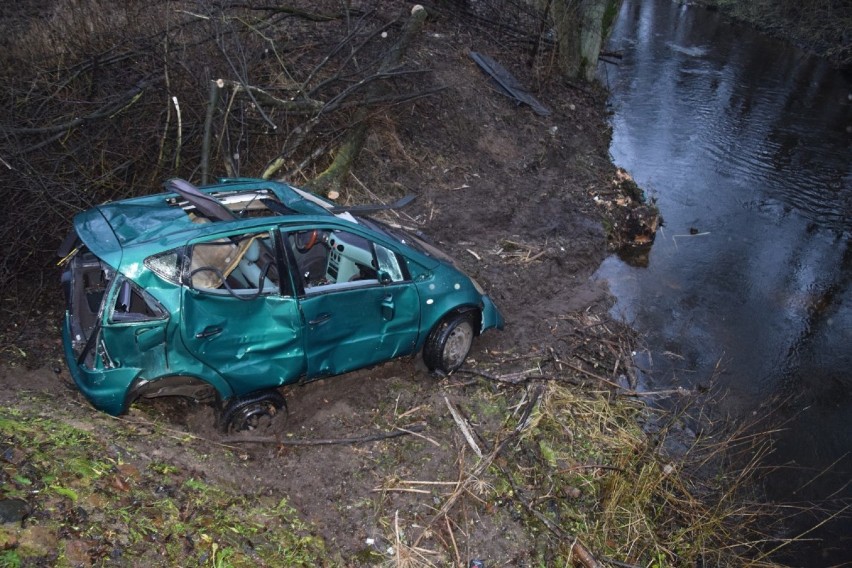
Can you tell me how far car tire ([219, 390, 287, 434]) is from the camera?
15.6 ft

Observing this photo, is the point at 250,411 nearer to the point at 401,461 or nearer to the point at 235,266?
the point at 235,266

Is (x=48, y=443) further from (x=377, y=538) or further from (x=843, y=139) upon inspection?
(x=843, y=139)

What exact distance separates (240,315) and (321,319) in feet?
2.08

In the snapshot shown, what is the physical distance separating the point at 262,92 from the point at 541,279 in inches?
170

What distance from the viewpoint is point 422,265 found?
217 inches

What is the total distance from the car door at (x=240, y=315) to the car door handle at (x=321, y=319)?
0.36ft

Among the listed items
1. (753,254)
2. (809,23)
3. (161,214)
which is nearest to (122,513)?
(161,214)

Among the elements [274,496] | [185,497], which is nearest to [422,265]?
[274,496]

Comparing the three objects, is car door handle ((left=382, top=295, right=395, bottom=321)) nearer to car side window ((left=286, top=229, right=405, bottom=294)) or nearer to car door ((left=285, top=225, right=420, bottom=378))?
car door ((left=285, top=225, right=420, bottom=378))

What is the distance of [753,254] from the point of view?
9.91 m

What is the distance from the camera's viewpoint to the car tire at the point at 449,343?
5758 mm

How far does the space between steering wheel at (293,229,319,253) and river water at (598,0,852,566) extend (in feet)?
13.5

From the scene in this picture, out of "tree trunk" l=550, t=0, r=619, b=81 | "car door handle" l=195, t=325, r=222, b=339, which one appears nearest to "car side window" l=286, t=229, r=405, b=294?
"car door handle" l=195, t=325, r=222, b=339

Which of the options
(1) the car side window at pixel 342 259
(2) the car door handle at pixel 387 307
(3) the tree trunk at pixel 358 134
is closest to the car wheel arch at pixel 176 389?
(1) the car side window at pixel 342 259
